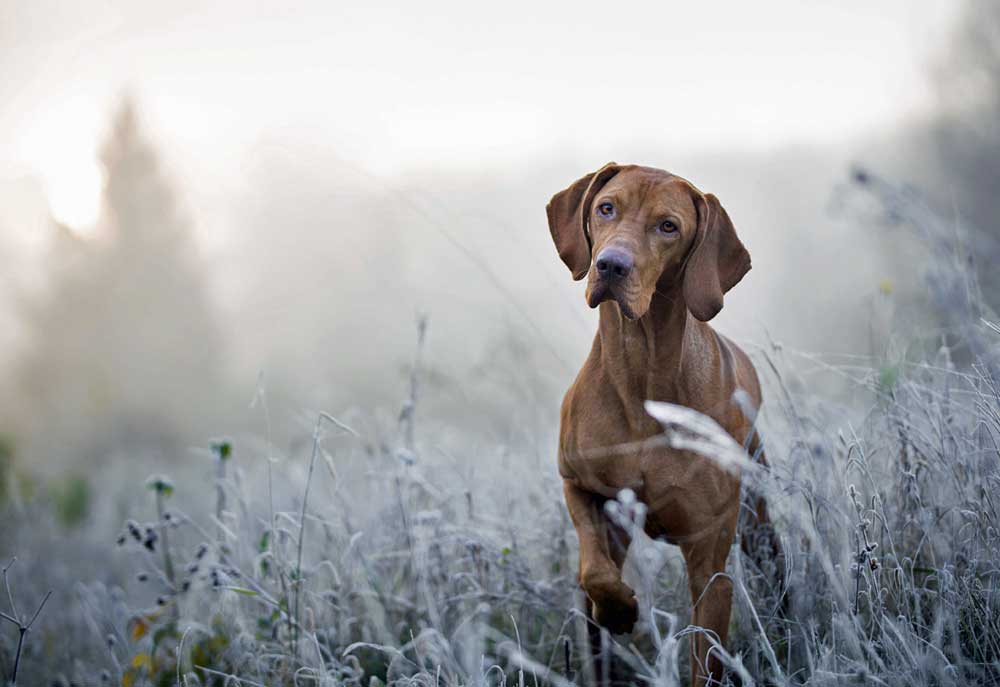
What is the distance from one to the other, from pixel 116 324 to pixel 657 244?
21.8 metres

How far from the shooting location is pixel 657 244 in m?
2.44

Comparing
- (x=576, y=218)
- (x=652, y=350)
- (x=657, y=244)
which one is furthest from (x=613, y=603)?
(x=576, y=218)

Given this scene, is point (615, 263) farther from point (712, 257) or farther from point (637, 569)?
point (637, 569)

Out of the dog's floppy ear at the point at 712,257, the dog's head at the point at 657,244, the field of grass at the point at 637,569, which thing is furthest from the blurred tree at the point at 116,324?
the dog's floppy ear at the point at 712,257

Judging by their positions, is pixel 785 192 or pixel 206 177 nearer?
pixel 206 177

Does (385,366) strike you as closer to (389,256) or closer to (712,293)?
(389,256)

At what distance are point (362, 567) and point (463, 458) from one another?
8.03 feet

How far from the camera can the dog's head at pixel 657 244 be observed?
7.67 ft

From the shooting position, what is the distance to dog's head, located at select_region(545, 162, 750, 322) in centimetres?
234

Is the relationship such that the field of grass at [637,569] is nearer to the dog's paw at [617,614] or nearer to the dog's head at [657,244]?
the dog's paw at [617,614]

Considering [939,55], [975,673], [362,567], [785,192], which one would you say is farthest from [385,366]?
[975,673]

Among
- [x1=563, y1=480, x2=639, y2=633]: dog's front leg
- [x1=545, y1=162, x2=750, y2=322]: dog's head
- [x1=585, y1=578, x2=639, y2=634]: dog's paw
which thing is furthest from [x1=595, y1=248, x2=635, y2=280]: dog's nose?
[x1=585, y1=578, x2=639, y2=634]: dog's paw

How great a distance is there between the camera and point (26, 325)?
22.0 metres

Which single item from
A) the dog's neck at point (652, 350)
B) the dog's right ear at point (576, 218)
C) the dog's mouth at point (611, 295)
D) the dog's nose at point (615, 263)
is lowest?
the dog's neck at point (652, 350)
